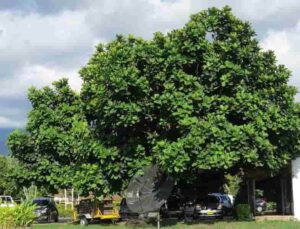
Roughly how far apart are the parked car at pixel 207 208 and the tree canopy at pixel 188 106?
14.4ft

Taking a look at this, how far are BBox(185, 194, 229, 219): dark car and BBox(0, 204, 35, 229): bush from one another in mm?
11802

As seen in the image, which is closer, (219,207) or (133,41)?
(133,41)

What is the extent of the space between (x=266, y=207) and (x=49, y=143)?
1434 centimetres

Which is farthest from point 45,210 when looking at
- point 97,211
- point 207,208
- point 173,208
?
point 207,208

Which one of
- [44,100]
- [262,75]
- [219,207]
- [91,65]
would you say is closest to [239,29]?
[262,75]

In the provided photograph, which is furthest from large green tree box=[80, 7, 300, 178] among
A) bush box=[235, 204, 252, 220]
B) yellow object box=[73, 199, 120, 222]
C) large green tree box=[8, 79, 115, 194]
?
yellow object box=[73, 199, 120, 222]

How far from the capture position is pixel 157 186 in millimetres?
27516

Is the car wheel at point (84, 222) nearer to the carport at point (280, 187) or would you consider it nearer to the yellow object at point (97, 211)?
the yellow object at point (97, 211)

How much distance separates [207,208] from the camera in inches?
1324

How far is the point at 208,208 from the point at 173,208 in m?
3.10

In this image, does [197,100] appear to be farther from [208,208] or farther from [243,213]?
[208,208]

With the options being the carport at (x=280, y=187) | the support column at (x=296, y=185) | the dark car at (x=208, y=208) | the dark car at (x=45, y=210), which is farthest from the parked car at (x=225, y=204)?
the dark car at (x=45, y=210)

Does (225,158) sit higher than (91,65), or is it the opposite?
(91,65)

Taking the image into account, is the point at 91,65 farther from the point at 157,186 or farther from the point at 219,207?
the point at 219,207
